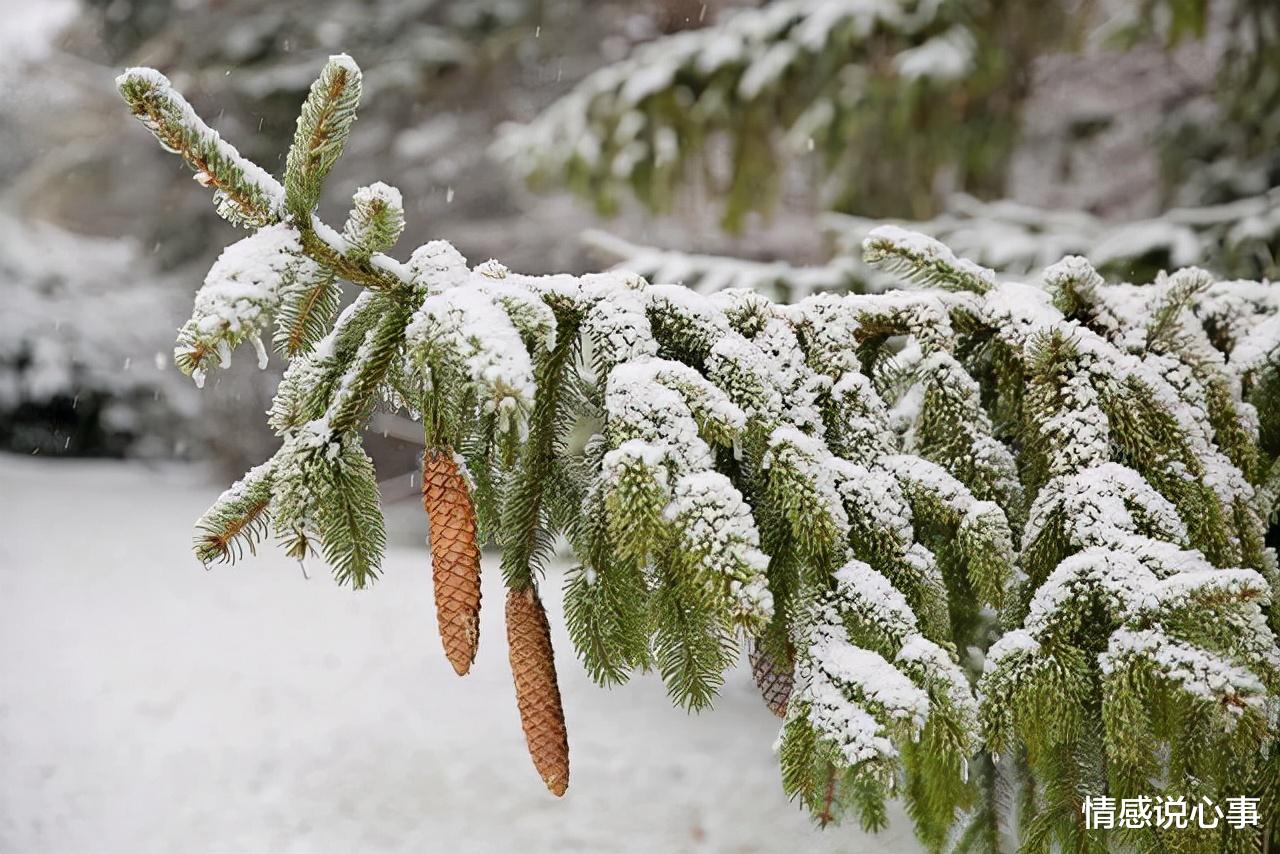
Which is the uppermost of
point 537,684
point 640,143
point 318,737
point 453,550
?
point 640,143

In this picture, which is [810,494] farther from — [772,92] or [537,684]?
[772,92]

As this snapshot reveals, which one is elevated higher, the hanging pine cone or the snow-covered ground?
the hanging pine cone

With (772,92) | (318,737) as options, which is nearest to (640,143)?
(772,92)

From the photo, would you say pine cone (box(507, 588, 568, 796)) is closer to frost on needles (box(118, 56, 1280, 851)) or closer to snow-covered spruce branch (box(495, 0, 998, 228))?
frost on needles (box(118, 56, 1280, 851))

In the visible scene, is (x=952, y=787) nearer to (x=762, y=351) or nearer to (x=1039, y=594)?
(x=1039, y=594)

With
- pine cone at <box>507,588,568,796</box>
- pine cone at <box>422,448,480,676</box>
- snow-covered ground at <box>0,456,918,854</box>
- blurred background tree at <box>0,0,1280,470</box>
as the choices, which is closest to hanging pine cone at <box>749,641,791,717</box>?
pine cone at <box>507,588,568,796</box>

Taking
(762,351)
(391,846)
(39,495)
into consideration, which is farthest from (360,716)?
(39,495)
